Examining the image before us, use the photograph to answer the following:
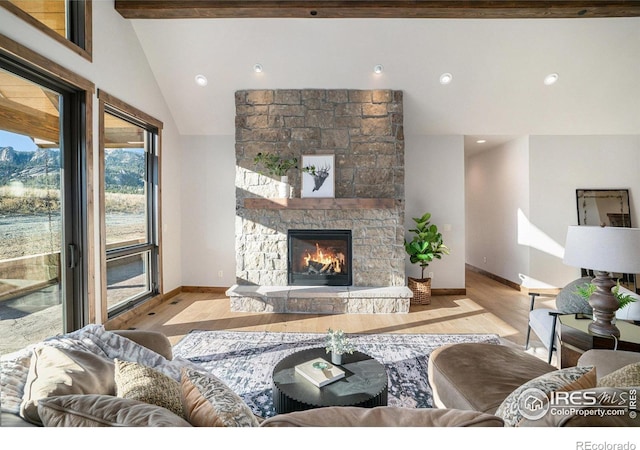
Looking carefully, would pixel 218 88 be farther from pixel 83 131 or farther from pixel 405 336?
pixel 405 336

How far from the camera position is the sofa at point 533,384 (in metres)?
0.95

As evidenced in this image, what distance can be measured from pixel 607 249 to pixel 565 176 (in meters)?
4.00

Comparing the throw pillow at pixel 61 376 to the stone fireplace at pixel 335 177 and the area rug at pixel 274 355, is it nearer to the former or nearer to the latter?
the area rug at pixel 274 355

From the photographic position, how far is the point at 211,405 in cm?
103

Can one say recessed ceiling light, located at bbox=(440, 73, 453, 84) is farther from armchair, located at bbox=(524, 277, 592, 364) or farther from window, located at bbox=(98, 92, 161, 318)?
window, located at bbox=(98, 92, 161, 318)

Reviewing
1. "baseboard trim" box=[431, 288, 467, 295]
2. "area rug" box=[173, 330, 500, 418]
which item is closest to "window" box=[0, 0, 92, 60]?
"area rug" box=[173, 330, 500, 418]

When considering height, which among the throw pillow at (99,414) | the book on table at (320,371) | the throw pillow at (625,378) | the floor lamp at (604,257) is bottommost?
the book on table at (320,371)

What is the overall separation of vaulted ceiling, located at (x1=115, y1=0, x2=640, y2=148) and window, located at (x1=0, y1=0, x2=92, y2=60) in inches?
23.6

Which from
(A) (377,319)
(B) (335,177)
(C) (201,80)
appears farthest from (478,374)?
(C) (201,80)

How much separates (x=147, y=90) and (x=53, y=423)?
4.50m

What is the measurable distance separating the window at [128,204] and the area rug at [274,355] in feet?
4.13

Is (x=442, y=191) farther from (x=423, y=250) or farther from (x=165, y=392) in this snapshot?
(x=165, y=392)

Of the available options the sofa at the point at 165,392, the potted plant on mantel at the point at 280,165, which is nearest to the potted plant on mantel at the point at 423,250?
the potted plant on mantel at the point at 280,165

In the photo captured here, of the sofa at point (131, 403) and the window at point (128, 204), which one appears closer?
the sofa at point (131, 403)
